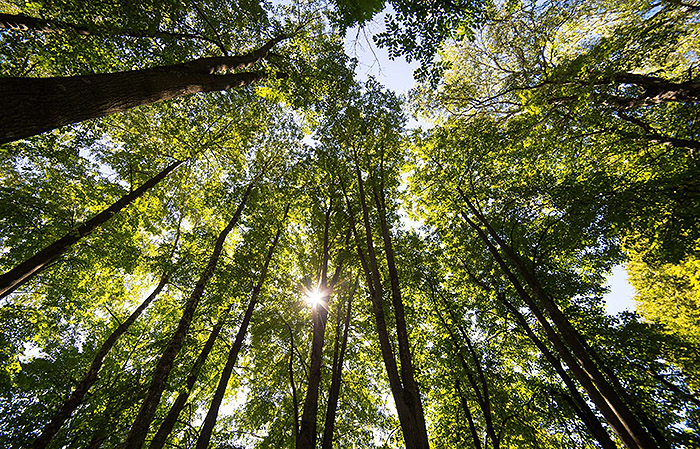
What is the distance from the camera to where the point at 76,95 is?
3.21m

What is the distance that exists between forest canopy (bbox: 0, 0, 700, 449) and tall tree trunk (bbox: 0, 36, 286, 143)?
150 millimetres

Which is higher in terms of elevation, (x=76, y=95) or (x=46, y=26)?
(x=46, y=26)

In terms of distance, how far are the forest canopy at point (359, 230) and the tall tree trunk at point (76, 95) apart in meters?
0.15

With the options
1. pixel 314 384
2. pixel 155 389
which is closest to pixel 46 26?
pixel 155 389

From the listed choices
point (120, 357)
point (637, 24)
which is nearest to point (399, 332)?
point (637, 24)

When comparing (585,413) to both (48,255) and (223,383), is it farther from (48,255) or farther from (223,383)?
(48,255)

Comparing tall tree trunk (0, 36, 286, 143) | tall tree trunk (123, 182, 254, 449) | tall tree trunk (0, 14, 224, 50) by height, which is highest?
tall tree trunk (0, 14, 224, 50)

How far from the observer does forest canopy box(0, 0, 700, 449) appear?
7078 mm

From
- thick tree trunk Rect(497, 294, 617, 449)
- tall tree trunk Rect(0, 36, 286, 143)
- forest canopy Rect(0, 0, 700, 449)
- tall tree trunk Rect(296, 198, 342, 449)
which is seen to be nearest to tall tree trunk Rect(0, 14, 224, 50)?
forest canopy Rect(0, 0, 700, 449)

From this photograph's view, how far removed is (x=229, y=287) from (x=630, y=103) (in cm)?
1637

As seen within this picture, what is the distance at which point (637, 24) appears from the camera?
7.51m

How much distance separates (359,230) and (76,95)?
9.86 m

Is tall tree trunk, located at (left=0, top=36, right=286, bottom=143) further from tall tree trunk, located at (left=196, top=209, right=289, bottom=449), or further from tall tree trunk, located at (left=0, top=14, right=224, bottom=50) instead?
tall tree trunk, located at (left=196, top=209, right=289, bottom=449)

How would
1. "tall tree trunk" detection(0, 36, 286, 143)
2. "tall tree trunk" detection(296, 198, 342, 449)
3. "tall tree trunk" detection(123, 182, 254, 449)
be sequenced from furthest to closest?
"tall tree trunk" detection(296, 198, 342, 449)
"tall tree trunk" detection(123, 182, 254, 449)
"tall tree trunk" detection(0, 36, 286, 143)
